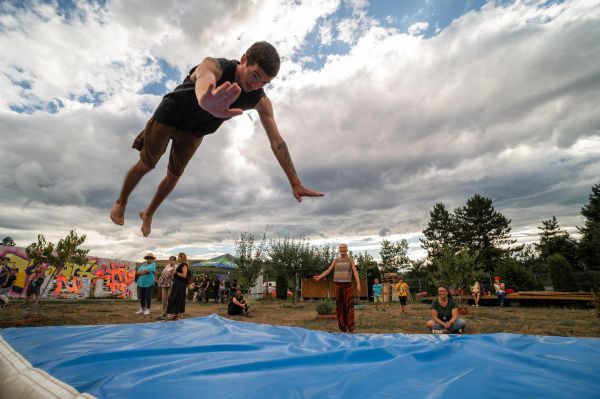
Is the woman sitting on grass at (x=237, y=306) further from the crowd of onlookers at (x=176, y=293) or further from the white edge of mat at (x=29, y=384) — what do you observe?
the white edge of mat at (x=29, y=384)

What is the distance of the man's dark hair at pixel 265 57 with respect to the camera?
209 centimetres

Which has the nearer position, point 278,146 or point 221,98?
point 221,98

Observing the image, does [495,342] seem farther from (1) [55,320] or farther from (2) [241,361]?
(1) [55,320]

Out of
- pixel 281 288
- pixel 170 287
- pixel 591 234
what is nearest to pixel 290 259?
pixel 281 288

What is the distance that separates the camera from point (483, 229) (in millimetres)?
38438

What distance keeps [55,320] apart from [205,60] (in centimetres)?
692

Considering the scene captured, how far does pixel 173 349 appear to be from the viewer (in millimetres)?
2885

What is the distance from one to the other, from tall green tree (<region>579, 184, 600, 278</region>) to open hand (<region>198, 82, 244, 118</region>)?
3434 centimetres

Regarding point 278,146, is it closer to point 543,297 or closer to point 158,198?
point 158,198

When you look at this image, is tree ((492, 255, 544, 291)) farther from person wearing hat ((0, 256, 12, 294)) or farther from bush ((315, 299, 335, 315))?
person wearing hat ((0, 256, 12, 294))

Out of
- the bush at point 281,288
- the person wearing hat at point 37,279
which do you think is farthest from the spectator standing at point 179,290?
the bush at point 281,288

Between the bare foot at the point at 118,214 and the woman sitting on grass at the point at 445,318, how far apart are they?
5.21 meters

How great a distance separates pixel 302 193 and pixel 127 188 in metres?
1.78

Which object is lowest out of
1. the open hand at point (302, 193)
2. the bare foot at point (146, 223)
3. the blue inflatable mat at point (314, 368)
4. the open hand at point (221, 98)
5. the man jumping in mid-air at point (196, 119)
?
the blue inflatable mat at point (314, 368)
